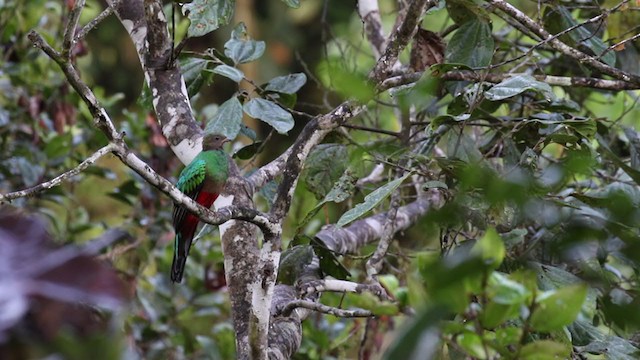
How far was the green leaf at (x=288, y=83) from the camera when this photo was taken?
9.36ft

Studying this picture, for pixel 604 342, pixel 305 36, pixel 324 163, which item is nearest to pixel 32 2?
pixel 324 163

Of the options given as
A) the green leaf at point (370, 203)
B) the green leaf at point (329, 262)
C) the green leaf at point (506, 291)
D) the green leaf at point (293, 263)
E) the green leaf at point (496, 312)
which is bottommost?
the green leaf at point (329, 262)

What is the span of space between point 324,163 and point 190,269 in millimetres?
1496

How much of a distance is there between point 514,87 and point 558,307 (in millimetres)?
1216

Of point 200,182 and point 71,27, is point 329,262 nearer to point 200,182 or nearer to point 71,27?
point 200,182

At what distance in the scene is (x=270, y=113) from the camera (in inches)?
105

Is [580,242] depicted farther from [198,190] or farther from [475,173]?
[198,190]

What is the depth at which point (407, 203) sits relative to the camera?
358 centimetres

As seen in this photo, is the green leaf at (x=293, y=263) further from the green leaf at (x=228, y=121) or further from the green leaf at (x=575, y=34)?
the green leaf at (x=575, y=34)

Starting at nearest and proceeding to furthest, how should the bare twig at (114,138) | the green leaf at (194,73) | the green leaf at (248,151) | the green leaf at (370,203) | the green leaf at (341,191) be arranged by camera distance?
the bare twig at (114,138) → the green leaf at (370,203) → the green leaf at (341,191) → the green leaf at (194,73) → the green leaf at (248,151)

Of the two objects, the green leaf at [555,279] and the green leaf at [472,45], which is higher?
the green leaf at [472,45]

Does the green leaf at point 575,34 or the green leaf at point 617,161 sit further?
the green leaf at point 575,34

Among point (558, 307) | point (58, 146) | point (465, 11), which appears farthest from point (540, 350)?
point (58, 146)

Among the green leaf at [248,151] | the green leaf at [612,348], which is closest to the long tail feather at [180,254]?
the green leaf at [248,151]
